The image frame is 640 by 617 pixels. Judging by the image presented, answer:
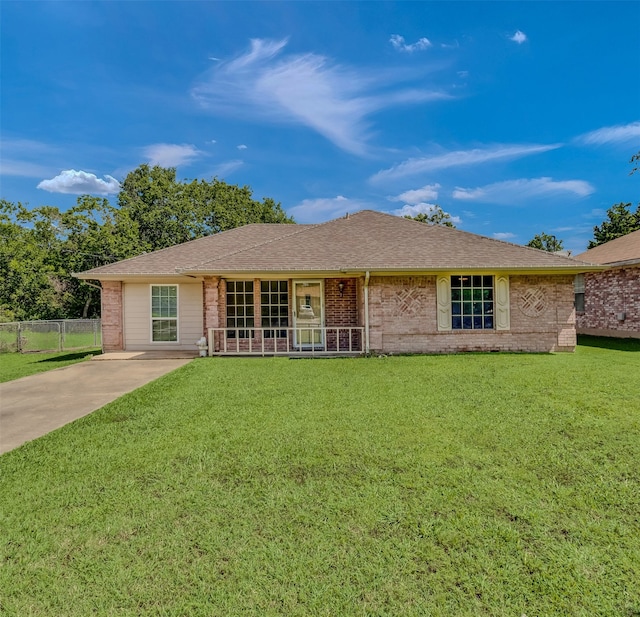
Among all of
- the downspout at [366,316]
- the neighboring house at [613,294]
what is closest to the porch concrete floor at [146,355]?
the downspout at [366,316]

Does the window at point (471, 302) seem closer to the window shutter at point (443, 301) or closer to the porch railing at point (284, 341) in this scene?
the window shutter at point (443, 301)

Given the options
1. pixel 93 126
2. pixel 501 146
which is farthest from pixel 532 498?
pixel 93 126

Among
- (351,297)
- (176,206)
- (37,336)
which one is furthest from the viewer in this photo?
(176,206)

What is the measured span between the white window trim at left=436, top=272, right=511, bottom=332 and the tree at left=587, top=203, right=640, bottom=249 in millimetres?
28038

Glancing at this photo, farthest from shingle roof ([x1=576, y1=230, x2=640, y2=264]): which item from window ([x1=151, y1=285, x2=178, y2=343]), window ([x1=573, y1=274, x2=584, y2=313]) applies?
window ([x1=151, y1=285, x2=178, y2=343])

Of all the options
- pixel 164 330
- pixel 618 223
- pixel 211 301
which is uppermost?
pixel 618 223

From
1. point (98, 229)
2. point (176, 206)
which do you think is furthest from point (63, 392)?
point (176, 206)

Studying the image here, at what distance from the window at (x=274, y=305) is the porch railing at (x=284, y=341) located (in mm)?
217

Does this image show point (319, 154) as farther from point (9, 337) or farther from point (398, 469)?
point (398, 469)

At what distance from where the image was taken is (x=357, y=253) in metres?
11.9

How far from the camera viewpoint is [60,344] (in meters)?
16.2

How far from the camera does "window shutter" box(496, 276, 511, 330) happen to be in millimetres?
11258

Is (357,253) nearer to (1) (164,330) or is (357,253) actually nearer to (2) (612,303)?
(1) (164,330)

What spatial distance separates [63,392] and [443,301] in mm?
9634
